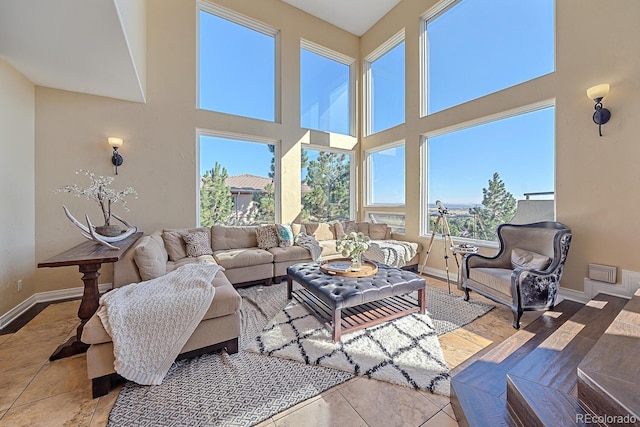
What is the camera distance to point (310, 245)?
4.22m

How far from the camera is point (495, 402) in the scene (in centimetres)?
150

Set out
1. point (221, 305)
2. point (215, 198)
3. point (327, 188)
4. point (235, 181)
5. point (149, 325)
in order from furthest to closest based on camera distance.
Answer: point (327, 188) → point (235, 181) → point (215, 198) → point (221, 305) → point (149, 325)

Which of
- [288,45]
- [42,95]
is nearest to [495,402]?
[42,95]

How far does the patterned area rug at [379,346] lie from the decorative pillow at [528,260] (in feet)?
2.35

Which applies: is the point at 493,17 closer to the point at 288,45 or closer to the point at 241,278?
the point at 288,45

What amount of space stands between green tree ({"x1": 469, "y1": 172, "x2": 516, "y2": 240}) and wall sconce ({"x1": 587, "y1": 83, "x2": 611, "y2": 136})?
1.13m

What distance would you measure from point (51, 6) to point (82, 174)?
2182 mm

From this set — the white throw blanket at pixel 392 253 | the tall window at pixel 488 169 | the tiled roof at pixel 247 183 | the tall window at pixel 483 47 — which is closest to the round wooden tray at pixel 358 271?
the white throw blanket at pixel 392 253

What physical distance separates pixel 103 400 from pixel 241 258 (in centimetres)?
206

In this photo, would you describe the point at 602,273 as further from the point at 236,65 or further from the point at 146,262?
the point at 236,65

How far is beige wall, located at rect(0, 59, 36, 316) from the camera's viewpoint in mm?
2697

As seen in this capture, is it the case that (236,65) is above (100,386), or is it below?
above

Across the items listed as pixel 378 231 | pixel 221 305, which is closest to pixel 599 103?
pixel 378 231

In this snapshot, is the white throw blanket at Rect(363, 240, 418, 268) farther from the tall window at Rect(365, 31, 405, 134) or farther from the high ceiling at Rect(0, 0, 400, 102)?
the high ceiling at Rect(0, 0, 400, 102)
